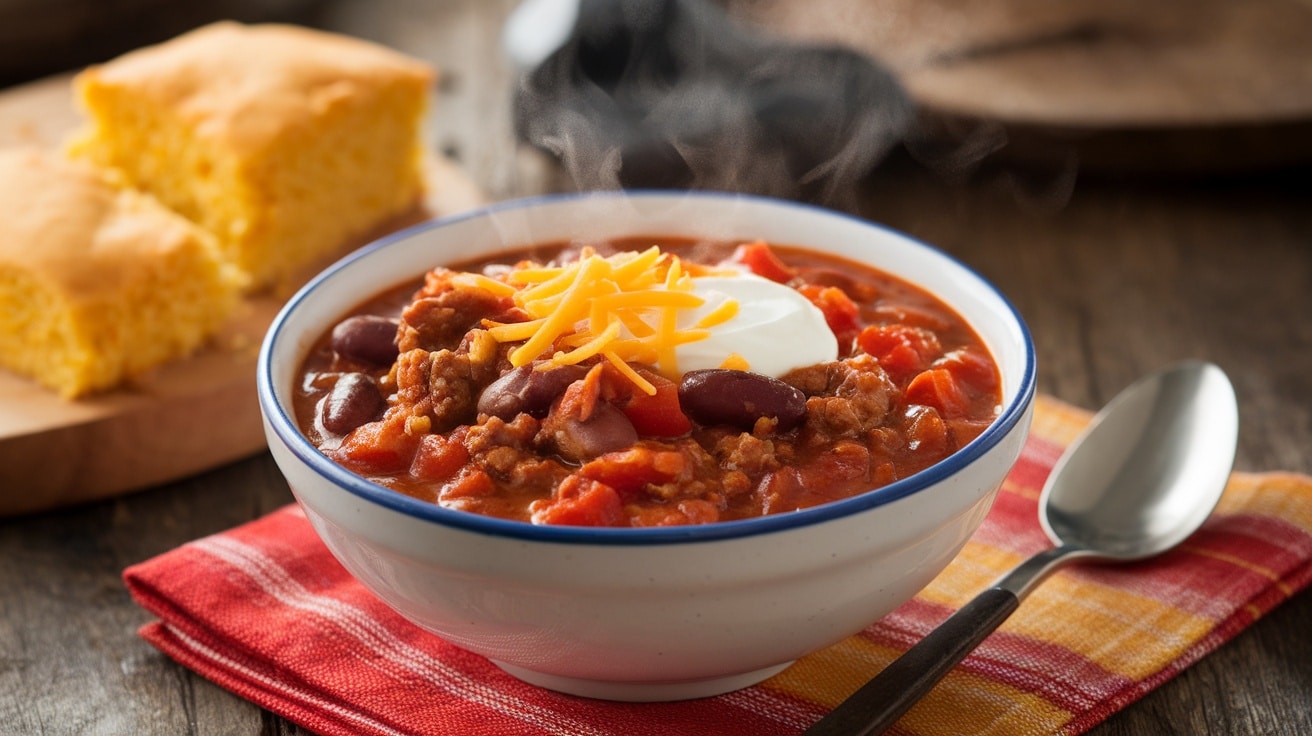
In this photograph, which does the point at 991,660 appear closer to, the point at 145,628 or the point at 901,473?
the point at 901,473

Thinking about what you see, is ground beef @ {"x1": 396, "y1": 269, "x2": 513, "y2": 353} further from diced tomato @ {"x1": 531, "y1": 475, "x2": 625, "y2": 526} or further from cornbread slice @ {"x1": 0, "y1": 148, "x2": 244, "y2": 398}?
cornbread slice @ {"x1": 0, "y1": 148, "x2": 244, "y2": 398}

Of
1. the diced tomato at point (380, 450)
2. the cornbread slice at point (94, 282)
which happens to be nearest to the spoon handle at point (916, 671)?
the diced tomato at point (380, 450)

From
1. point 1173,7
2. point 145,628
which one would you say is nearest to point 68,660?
point 145,628

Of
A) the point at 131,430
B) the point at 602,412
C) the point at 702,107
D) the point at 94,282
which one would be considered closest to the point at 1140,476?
the point at 602,412

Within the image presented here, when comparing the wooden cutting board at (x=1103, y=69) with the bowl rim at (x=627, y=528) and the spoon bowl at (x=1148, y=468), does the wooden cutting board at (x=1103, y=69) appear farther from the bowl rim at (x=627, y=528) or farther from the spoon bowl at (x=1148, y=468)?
the bowl rim at (x=627, y=528)

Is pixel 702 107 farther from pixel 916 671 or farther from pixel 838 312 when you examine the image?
pixel 916 671

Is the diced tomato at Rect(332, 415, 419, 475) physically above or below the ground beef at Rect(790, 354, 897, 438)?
below

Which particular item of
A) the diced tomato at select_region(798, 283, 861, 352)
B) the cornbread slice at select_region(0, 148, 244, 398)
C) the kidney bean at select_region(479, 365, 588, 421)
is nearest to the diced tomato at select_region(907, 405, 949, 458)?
the diced tomato at select_region(798, 283, 861, 352)
